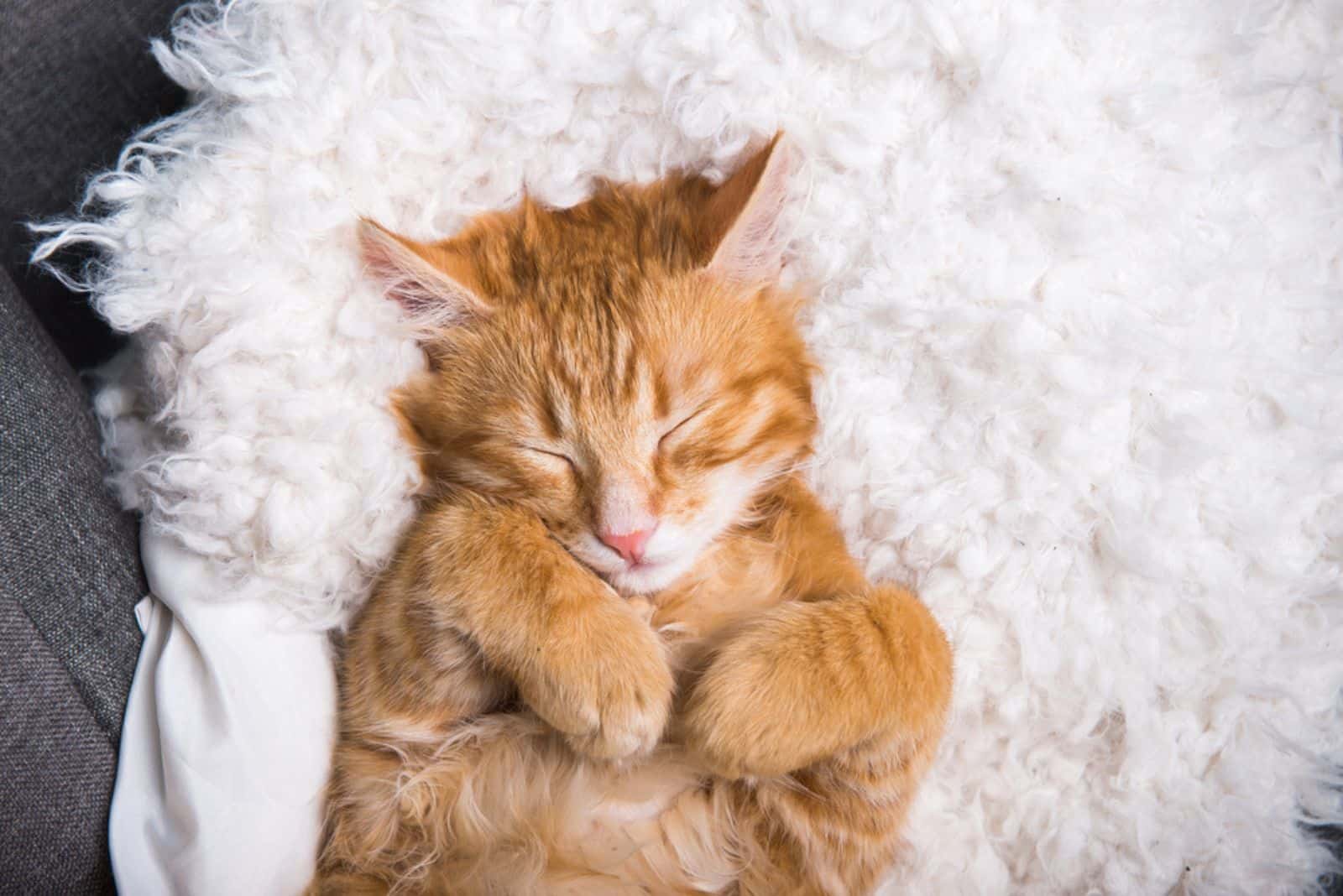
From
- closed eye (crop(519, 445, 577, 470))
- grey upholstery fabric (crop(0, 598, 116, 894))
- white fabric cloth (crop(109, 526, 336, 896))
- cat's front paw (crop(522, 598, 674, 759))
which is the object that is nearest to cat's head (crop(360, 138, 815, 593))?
closed eye (crop(519, 445, 577, 470))

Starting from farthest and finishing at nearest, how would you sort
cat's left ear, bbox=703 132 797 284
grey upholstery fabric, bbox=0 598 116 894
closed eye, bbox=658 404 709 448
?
closed eye, bbox=658 404 709 448
cat's left ear, bbox=703 132 797 284
grey upholstery fabric, bbox=0 598 116 894

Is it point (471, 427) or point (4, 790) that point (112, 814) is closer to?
point (4, 790)

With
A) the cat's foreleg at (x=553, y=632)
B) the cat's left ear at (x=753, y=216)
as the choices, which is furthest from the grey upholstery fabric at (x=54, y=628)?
the cat's left ear at (x=753, y=216)

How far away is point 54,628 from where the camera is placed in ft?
3.35

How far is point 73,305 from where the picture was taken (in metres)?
1.37

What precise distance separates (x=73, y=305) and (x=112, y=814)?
72 centimetres

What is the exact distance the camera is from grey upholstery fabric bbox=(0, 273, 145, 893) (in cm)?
98

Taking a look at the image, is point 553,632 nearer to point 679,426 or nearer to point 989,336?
point 679,426

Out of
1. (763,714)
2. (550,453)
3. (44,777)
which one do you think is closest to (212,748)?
(44,777)

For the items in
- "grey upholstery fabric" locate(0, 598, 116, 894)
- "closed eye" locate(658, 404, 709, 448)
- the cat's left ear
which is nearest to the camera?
"grey upholstery fabric" locate(0, 598, 116, 894)

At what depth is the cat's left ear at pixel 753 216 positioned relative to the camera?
3.63 feet

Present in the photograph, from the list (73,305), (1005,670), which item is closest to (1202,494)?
(1005,670)

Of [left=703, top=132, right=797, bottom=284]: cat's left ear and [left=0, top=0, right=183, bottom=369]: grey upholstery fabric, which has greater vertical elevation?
[left=0, top=0, right=183, bottom=369]: grey upholstery fabric

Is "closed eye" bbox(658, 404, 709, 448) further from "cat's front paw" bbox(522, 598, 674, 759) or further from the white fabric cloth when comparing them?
the white fabric cloth
